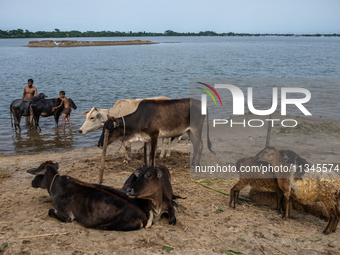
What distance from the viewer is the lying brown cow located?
5.57 metres

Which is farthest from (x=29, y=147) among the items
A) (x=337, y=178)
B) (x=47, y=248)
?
(x=337, y=178)

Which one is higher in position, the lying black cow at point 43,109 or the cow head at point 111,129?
the cow head at point 111,129

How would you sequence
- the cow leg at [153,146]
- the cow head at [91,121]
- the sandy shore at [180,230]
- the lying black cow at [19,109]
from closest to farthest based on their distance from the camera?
the sandy shore at [180,230]
the cow leg at [153,146]
the cow head at [91,121]
the lying black cow at [19,109]

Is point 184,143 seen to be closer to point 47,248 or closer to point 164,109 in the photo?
point 164,109

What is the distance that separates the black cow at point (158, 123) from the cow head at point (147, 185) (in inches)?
117

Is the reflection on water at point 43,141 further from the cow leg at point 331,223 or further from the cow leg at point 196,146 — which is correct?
the cow leg at point 331,223

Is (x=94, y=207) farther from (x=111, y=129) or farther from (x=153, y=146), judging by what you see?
(x=153, y=146)

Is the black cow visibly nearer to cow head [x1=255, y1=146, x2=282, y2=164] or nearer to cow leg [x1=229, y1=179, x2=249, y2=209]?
cow leg [x1=229, y1=179, x2=249, y2=209]

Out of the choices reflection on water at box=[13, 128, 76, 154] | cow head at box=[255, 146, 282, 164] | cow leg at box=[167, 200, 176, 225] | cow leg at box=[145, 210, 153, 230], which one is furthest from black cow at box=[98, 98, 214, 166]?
reflection on water at box=[13, 128, 76, 154]

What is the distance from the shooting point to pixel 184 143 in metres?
13.1

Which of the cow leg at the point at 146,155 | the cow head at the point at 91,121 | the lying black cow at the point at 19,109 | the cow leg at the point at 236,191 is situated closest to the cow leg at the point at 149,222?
the cow leg at the point at 236,191

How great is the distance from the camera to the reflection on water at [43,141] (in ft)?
44.2

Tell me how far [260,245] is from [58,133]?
12.8 meters

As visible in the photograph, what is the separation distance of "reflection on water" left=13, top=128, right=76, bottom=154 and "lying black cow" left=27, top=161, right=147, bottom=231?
25.1 ft
